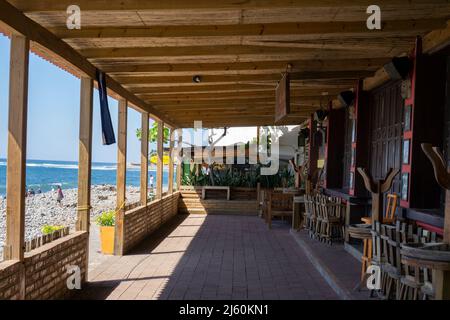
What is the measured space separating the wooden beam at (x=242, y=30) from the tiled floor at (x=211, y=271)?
2.74 meters

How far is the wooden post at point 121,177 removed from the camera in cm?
729

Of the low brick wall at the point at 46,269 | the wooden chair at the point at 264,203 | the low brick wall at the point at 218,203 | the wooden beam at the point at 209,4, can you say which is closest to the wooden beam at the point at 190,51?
the wooden beam at the point at 209,4

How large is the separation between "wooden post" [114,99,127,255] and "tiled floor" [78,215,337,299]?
1.04 ft

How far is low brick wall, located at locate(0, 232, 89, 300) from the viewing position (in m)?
3.68

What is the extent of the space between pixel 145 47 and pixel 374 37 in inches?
101

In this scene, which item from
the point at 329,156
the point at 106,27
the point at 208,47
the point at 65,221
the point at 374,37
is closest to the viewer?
the point at 106,27

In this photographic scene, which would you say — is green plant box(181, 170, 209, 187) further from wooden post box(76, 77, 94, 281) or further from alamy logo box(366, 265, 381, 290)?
alamy logo box(366, 265, 381, 290)

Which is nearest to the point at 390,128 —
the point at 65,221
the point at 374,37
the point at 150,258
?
the point at 374,37

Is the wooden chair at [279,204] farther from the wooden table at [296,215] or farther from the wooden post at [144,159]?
the wooden post at [144,159]

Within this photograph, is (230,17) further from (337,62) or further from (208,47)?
(337,62)

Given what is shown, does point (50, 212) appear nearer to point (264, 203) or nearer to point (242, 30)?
point (264, 203)

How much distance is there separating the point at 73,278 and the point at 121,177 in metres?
2.56

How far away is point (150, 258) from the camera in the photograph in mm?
7043

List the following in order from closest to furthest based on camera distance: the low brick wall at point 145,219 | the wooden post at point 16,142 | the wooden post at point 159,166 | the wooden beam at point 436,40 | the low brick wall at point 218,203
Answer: the wooden post at point 16,142, the wooden beam at point 436,40, the low brick wall at point 145,219, the wooden post at point 159,166, the low brick wall at point 218,203
